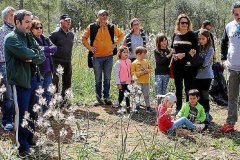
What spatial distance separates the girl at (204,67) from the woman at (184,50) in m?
0.11

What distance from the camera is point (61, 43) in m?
7.38

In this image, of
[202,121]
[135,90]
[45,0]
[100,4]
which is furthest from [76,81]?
[45,0]

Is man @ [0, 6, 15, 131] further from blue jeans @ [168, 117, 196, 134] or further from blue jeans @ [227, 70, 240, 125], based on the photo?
blue jeans @ [227, 70, 240, 125]

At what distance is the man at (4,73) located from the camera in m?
5.76

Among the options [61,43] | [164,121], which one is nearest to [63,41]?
[61,43]

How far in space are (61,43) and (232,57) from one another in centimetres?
312

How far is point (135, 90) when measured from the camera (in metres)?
4.29

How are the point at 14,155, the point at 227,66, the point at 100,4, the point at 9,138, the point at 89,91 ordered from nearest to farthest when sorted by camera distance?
the point at 14,155, the point at 9,138, the point at 227,66, the point at 89,91, the point at 100,4

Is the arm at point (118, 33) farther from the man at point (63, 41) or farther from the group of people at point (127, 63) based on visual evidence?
the man at point (63, 41)

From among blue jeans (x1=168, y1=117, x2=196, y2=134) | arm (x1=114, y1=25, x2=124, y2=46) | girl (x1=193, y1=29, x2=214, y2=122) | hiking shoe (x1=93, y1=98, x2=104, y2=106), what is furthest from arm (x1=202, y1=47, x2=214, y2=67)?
hiking shoe (x1=93, y1=98, x2=104, y2=106)

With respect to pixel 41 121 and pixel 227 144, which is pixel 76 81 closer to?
pixel 227 144

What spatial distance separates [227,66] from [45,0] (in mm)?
30467

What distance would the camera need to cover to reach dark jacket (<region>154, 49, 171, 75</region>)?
Result: 7.29m

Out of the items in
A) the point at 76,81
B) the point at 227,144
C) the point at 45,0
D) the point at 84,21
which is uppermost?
the point at 45,0
